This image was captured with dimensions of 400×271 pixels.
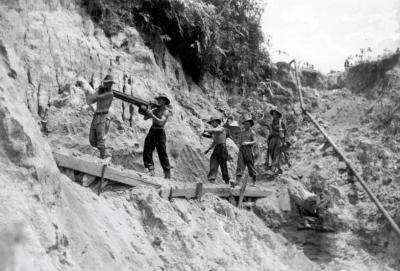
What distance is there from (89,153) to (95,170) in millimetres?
3006

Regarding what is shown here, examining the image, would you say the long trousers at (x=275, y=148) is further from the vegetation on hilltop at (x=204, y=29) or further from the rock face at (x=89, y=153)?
the vegetation on hilltop at (x=204, y=29)

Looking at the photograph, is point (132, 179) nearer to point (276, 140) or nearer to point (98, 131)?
point (98, 131)

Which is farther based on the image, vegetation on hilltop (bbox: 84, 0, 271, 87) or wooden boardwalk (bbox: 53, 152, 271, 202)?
vegetation on hilltop (bbox: 84, 0, 271, 87)

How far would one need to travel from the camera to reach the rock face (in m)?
5.62

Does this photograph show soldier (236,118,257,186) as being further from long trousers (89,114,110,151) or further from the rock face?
long trousers (89,114,110,151)

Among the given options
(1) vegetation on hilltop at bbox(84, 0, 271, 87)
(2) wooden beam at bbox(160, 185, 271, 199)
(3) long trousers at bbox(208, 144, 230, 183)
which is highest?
(1) vegetation on hilltop at bbox(84, 0, 271, 87)

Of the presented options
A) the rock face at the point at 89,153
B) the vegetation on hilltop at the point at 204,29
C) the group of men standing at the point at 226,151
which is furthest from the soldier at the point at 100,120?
the vegetation on hilltop at the point at 204,29

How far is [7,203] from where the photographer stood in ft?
17.2

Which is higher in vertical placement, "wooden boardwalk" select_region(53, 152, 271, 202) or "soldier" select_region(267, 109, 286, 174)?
"soldier" select_region(267, 109, 286, 174)

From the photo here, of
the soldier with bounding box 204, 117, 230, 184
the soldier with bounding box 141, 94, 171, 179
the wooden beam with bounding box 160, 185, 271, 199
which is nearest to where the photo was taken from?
the wooden beam with bounding box 160, 185, 271, 199

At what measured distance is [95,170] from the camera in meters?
7.82

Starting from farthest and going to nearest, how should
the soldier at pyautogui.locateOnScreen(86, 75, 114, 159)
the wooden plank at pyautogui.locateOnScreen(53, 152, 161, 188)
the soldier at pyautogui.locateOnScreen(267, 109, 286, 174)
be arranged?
the soldier at pyautogui.locateOnScreen(267, 109, 286, 174), the soldier at pyautogui.locateOnScreen(86, 75, 114, 159), the wooden plank at pyautogui.locateOnScreen(53, 152, 161, 188)

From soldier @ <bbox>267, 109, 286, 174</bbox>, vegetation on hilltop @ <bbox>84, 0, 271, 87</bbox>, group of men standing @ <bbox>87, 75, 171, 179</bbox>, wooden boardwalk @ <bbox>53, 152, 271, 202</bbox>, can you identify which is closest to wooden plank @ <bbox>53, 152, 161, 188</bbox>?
wooden boardwalk @ <bbox>53, 152, 271, 202</bbox>

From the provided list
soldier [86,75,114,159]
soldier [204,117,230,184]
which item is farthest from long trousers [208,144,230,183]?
soldier [86,75,114,159]
